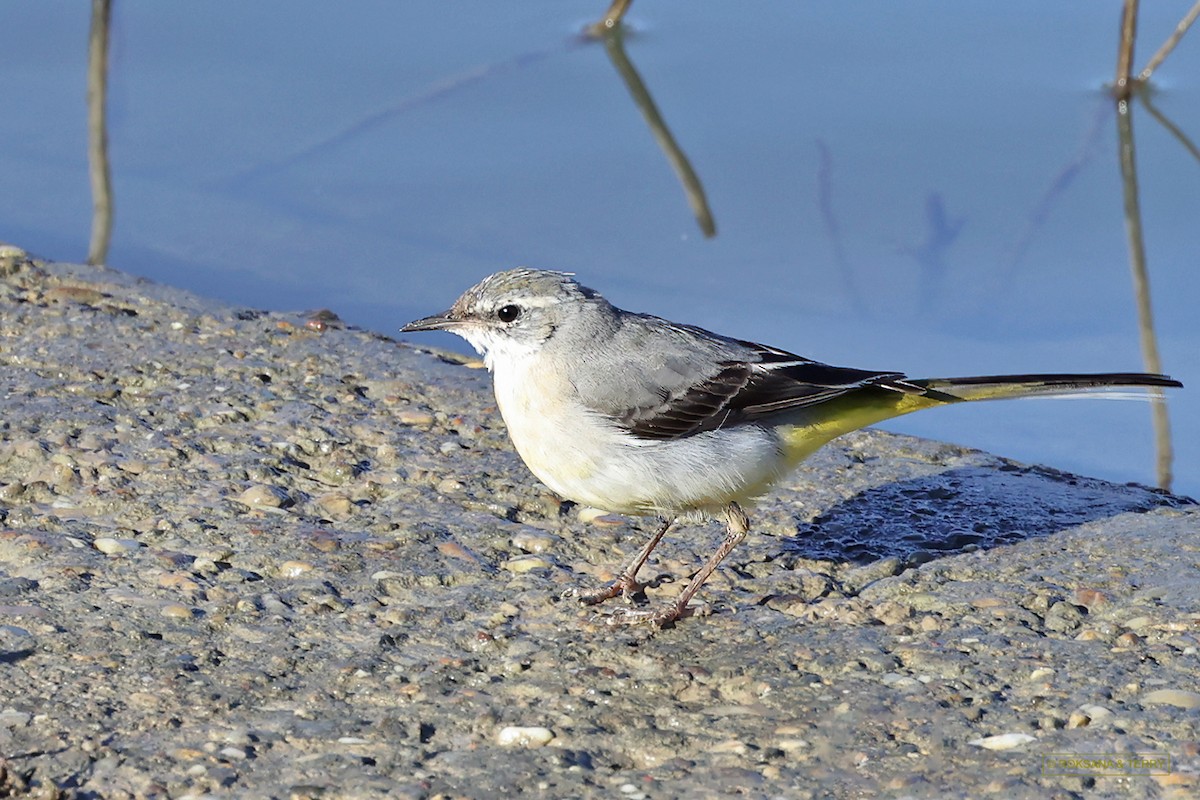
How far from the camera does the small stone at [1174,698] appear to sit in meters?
4.54

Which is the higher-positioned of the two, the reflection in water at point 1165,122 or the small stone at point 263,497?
the reflection in water at point 1165,122

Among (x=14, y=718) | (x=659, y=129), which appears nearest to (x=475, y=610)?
(x=14, y=718)

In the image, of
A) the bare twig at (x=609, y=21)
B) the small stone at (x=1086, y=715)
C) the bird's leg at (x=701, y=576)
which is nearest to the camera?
the small stone at (x=1086, y=715)

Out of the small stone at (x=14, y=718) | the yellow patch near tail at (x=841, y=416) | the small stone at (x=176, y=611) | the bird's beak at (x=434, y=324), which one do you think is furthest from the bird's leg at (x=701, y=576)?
the small stone at (x=14, y=718)

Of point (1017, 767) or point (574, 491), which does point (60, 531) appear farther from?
point (1017, 767)

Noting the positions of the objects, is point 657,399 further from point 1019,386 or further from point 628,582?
point 1019,386

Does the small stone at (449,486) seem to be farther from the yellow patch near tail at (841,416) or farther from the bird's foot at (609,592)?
the yellow patch near tail at (841,416)

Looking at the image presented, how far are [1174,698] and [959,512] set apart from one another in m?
1.70

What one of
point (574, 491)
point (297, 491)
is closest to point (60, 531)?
point (297, 491)

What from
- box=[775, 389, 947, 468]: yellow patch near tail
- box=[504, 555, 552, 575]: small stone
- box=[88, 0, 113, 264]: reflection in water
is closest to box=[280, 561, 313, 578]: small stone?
box=[504, 555, 552, 575]: small stone

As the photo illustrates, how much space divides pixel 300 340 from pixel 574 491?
8.41 ft

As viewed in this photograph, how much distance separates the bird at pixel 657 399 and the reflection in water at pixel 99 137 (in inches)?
152

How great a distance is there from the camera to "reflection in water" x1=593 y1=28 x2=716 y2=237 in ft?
30.5

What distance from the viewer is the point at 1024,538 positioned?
5.93 m
